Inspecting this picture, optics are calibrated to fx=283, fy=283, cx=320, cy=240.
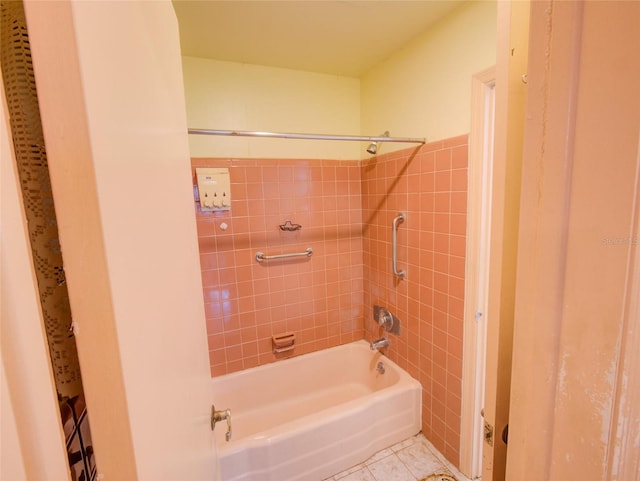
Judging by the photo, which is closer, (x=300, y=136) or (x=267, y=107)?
(x=300, y=136)

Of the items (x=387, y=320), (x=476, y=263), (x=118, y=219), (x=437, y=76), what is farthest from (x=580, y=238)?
(x=387, y=320)

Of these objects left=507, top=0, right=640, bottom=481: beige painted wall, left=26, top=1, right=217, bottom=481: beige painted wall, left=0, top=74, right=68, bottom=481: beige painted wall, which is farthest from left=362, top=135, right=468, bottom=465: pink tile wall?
left=0, top=74, right=68, bottom=481: beige painted wall

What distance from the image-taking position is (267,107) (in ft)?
6.68

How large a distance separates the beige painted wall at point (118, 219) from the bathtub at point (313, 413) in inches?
43.5

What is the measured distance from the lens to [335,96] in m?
2.21

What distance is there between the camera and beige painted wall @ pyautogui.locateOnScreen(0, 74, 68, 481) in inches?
9.7

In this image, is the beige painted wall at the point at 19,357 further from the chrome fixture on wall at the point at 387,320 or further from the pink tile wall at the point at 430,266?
the chrome fixture on wall at the point at 387,320

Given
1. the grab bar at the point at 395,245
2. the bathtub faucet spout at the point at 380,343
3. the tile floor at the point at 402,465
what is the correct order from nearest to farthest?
the tile floor at the point at 402,465 < the grab bar at the point at 395,245 < the bathtub faucet spout at the point at 380,343

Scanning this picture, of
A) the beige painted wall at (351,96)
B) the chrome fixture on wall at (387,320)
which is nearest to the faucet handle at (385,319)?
the chrome fixture on wall at (387,320)

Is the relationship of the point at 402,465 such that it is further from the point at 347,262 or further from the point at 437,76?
the point at 437,76

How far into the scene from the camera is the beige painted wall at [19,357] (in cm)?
25

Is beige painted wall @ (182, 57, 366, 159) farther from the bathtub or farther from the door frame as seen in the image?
the bathtub

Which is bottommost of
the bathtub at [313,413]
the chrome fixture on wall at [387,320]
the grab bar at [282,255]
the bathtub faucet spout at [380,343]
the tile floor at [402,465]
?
the tile floor at [402,465]

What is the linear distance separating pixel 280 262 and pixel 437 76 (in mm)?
1564
